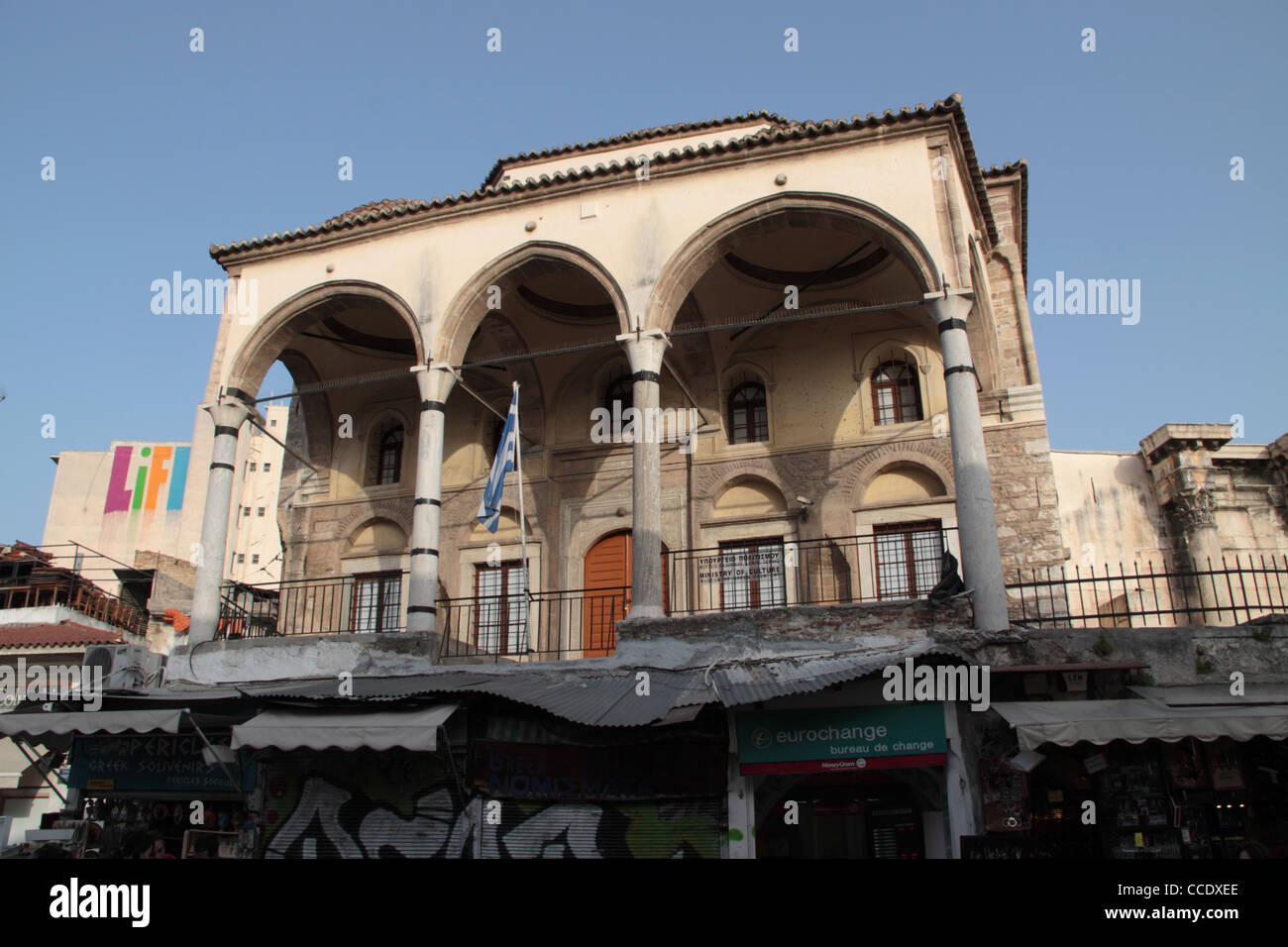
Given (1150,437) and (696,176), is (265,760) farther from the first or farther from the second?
(1150,437)

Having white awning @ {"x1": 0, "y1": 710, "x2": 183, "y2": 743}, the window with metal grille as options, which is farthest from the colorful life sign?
the window with metal grille

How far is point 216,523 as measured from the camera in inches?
542

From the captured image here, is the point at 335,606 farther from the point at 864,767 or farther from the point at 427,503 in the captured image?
the point at 864,767

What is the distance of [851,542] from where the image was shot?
46.1 ft

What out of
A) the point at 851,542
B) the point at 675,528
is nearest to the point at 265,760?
the point at 675,528

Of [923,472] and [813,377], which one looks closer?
[923,472]

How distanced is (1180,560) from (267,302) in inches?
636

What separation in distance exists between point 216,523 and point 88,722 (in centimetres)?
405

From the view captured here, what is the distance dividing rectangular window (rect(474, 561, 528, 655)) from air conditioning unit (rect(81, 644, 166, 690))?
444 centimetres

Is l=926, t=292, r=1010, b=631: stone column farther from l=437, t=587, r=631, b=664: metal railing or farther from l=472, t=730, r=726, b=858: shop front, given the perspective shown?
l=437, t=587, r=631, b=664: metal railing

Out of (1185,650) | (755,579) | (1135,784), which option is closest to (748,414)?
(755,579)
